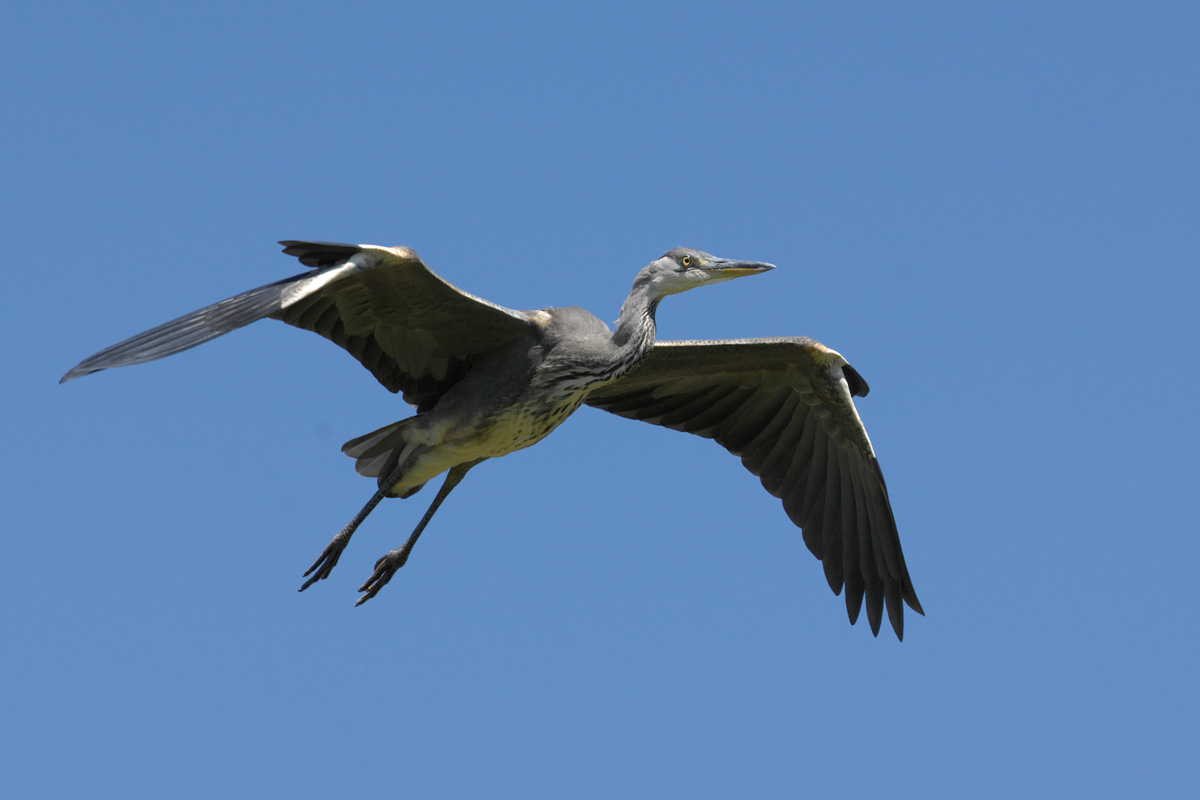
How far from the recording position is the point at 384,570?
368 inches

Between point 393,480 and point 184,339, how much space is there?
88.3 inches

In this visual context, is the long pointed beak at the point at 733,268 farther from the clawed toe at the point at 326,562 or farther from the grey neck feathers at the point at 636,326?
Result: the clawed toe at the point at 326,562

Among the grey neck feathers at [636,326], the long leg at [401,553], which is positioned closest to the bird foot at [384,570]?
the long leg at [401,553]

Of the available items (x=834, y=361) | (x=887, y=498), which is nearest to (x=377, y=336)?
(x=834, y=361)

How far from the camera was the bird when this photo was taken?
25.3 feet

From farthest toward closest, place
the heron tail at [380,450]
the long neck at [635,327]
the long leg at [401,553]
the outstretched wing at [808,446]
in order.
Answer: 1. the outstretched wing at [808,446]
2. the long leg at [401,553]
3. the heron tail at [380,450]
4. the long neck at [635,327]

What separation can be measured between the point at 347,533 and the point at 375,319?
1384 mm

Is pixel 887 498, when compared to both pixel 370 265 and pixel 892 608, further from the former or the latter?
pixel 370 265

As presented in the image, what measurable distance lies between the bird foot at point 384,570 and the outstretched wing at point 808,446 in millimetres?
1910

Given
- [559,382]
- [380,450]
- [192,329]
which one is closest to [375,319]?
[380,450]

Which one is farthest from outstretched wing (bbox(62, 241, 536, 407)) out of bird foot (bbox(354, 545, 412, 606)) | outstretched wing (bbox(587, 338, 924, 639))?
outstretched wing (bbox(587, 338, 924, 639))

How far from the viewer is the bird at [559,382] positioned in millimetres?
7699

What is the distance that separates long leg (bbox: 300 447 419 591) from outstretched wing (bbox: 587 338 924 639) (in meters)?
1.95

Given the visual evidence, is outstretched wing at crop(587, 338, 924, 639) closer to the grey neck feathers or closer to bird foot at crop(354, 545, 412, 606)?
the grey neck feathers
